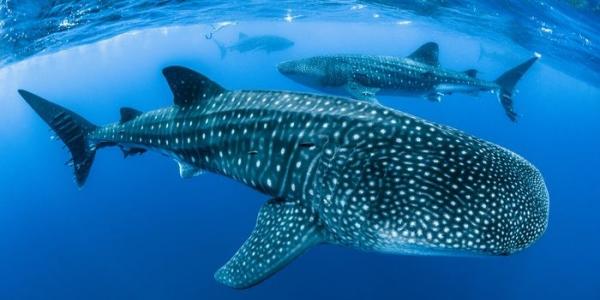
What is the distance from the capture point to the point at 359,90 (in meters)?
10.5

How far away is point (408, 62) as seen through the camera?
10828mm

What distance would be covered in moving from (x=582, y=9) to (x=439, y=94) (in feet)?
26.3

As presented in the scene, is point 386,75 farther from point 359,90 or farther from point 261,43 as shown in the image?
point 261,43

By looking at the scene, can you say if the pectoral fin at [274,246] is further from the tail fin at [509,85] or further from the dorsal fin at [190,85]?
the tail fin at [509,85]

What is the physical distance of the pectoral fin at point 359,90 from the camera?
34.1 ft

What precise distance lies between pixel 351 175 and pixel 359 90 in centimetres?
725

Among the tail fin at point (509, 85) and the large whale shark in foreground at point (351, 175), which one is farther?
the tail fin at point (509, 85)

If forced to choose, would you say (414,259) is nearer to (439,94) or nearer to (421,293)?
(421,293)

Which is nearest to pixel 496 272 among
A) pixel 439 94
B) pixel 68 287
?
pixel 439 94

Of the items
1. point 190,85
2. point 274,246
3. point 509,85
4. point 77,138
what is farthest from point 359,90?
point 274,246

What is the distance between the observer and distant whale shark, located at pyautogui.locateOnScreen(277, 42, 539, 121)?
10594 millimetres

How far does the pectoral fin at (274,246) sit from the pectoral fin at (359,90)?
670 centimetres

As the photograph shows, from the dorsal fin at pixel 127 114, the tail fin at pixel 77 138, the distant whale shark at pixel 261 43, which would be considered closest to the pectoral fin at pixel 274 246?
the dorsal fin at pixel 127 114

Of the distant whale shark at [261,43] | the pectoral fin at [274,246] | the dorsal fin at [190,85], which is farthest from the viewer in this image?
the distant whale shark at [261,43]
